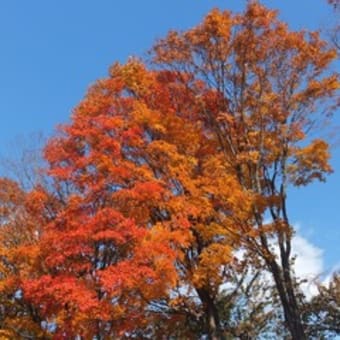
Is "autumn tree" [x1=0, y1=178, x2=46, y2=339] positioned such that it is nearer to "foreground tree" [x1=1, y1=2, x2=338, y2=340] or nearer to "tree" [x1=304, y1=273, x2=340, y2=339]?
"foreground tree" [x1=1, y1=2, x2=338, y2=340]

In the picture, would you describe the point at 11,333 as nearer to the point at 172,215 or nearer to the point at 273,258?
the point at 172,215

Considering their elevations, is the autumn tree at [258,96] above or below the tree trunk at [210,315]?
above

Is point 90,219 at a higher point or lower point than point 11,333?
higher

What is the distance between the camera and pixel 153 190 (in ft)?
52.2

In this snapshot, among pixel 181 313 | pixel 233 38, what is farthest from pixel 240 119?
pixel 181 313

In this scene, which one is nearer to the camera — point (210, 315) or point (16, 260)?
point (210, 315)

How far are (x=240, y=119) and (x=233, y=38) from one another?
2.47 m

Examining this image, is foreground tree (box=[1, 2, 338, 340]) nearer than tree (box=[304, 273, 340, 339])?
Yes

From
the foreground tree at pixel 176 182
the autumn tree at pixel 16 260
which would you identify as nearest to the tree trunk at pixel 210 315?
the foreground tree at pixel 176 182

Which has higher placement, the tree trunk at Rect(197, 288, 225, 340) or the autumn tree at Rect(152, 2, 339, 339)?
the autumn tree at Rect(152, 2, 339, 339)

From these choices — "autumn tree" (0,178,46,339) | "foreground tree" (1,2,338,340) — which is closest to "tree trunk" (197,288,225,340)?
"foreground tree" (1,2,338,340)

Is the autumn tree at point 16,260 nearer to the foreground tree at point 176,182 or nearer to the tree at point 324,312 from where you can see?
the foreground tree at point 176,182

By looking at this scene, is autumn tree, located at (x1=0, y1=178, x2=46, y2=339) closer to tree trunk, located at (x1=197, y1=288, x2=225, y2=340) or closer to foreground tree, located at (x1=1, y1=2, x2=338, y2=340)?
foreground tree, located at (x1=1, y1=2, x2=338, y2=340)

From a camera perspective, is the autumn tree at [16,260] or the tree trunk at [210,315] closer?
the tree trunk at [210,315]
